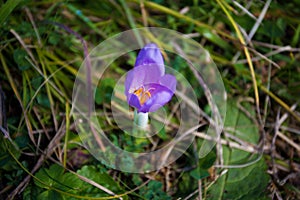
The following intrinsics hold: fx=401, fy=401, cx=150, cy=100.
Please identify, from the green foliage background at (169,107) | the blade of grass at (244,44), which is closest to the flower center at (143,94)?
the green foliage background at (169,107)

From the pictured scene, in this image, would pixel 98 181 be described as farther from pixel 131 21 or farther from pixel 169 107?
pixel 131 21

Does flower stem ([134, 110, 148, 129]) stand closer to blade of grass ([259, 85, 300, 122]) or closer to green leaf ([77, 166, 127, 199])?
green leaf ([77, 166, 127, 199])

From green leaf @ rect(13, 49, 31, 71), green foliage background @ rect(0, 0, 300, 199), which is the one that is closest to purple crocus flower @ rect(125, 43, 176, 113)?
green foliage background @ rect(0, 0, 300, 199)

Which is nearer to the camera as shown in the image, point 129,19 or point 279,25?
point 129,19

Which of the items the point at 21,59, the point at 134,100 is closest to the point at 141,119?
the point at 134,100

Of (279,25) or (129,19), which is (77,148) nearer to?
(129,19)

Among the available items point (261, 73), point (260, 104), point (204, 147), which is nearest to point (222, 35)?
point (261, 73)

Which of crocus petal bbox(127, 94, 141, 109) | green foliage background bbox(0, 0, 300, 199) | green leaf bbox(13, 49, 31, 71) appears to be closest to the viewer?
crocus petal bbox(127, 94, 141, 109)
